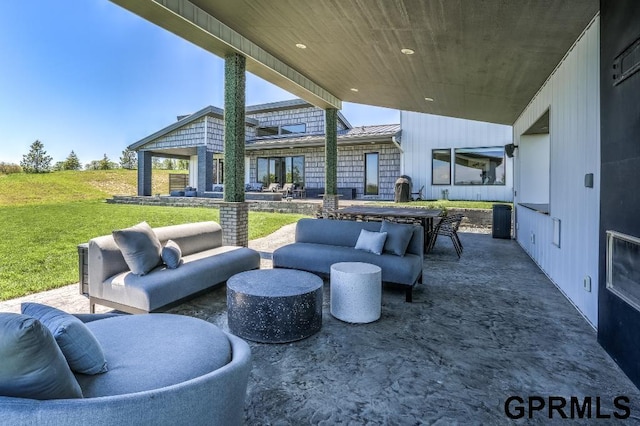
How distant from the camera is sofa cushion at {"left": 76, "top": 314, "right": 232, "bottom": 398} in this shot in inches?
62.2

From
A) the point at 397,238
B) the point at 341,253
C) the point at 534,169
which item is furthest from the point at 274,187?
the point at 397,238

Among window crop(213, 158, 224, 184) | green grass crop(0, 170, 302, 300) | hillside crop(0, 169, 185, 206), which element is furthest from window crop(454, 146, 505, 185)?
hillside crop(0, 169, 185, 206)

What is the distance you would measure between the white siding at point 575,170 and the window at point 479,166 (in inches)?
320

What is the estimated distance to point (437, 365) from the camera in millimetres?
2707

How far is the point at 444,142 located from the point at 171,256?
12.4m

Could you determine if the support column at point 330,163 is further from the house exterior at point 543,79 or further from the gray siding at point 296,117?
the gray siding at point 296,117

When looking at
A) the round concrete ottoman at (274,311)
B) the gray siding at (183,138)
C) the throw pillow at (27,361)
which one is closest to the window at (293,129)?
the gray siding at (183,138)

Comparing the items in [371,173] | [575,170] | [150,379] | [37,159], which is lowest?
[150,379]

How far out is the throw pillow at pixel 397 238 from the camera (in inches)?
178

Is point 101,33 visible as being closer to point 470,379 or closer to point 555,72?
point 555,72

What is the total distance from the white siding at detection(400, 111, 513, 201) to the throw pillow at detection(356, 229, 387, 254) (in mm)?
10201

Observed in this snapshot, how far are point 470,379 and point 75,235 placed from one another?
341 inches

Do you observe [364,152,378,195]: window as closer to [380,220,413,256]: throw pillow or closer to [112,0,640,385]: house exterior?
[112,0,640,385]: house exterior

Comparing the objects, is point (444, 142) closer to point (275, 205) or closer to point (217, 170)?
point (275, 205)
